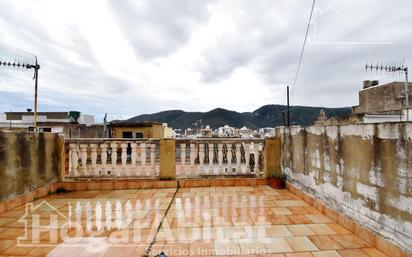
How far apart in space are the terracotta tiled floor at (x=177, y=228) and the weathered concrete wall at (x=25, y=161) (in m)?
0.36

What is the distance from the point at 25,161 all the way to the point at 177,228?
3000mm

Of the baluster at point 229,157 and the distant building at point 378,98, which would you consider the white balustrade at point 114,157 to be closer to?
the baluster at point 229,157

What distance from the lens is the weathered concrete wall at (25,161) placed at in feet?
10.8

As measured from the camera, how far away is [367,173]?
2.28 metres

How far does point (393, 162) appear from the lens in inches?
76.3

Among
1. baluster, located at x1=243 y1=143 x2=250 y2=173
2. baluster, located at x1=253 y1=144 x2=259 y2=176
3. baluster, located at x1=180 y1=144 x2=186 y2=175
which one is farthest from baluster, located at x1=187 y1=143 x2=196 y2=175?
baluster, located at x1=253 y1=144 x2=259 y2=176

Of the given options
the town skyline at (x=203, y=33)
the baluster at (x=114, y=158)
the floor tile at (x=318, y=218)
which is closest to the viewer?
the floor tile at (x=318, y=218)

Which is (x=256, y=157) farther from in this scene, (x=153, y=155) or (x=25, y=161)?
(x=25, y=161)

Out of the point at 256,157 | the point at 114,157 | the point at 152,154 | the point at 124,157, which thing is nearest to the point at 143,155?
the point at 152,154

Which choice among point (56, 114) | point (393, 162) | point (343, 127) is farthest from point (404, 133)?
point (56, 114)

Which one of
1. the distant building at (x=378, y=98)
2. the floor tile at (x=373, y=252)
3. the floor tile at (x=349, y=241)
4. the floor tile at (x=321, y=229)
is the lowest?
the floor tile at (x=321, y=229)

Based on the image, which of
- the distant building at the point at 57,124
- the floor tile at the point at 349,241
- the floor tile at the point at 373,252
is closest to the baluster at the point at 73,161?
the floor tile at the point at 349,241

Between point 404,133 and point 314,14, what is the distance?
15.1 ft

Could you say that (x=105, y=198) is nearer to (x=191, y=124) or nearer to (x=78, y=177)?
(x=78, y=177)
